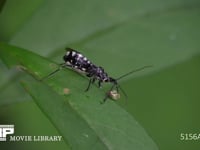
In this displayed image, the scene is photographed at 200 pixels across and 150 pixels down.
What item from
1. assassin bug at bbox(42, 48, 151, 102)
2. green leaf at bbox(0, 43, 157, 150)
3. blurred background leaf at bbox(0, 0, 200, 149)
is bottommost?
green leaf at bbox(0, 43, 157, 150)

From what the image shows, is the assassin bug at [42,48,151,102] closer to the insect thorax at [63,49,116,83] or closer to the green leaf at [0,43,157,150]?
the insect thorax at [63,49,116,83]

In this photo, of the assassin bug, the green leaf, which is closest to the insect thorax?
the assassin bug

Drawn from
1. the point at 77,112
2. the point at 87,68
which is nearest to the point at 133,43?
the point at 87,68

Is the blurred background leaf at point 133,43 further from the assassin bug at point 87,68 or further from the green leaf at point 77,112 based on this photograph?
the green leaf at point 77,112

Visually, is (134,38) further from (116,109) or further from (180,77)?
(116,109)

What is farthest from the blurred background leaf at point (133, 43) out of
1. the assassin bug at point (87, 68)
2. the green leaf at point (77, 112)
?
the green leaf at point (77, 112)

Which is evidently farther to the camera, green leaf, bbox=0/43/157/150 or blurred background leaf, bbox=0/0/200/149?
blurred background leaf, bbox=0/0/200/149

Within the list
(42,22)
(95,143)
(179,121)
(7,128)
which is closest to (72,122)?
(95,143)

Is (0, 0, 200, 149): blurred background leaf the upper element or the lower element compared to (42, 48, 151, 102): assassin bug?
upper
